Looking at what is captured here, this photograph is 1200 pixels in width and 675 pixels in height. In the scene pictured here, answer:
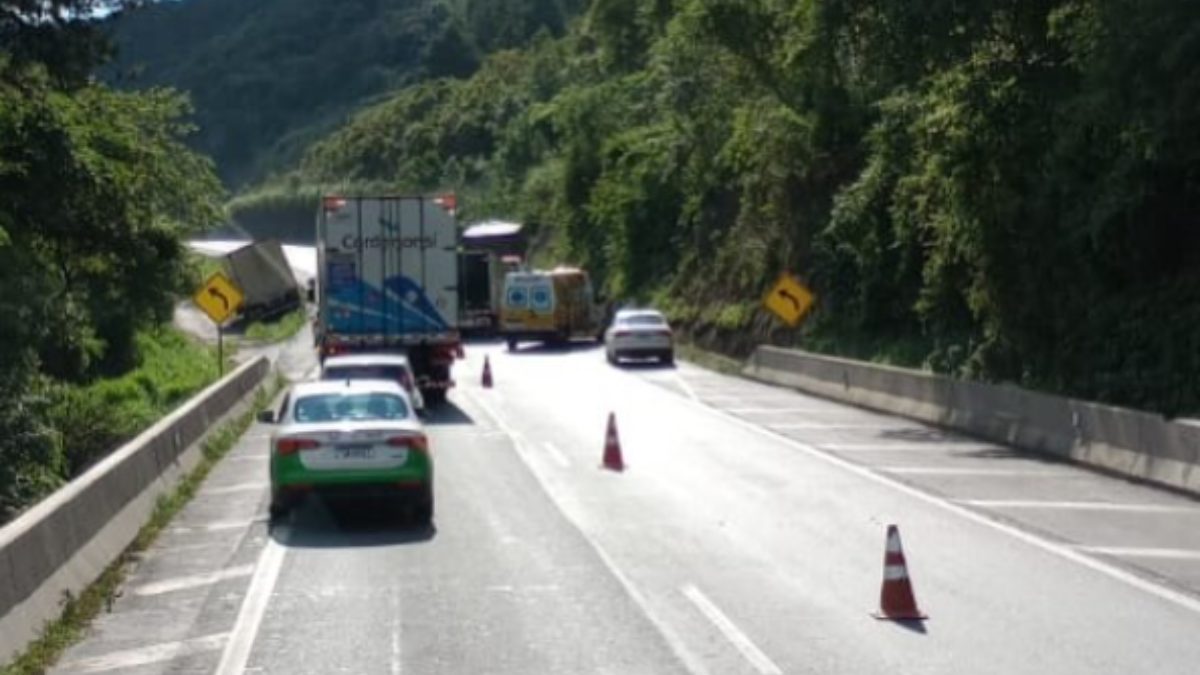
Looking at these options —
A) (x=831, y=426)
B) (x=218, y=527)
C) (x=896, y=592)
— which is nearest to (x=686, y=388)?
(x=831, y=426)

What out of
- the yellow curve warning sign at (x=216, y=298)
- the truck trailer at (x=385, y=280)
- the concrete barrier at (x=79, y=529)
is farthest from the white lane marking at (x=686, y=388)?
the concrete barrier at (x=79, y=529)

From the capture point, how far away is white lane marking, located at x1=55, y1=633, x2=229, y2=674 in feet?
40.2

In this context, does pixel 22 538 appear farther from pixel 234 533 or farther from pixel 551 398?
pixel 551 398

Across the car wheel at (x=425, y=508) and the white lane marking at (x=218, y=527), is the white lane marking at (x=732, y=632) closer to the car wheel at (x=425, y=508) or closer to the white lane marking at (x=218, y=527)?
the car wheel at (x=425, y=508)

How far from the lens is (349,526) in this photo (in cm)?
1992

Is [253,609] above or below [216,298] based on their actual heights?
below

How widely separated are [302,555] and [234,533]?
2048 mm

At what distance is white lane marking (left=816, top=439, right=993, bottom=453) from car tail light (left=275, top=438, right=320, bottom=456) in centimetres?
1067

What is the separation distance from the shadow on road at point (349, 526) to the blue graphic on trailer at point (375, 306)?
15.2 m

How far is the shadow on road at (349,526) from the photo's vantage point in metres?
18.6

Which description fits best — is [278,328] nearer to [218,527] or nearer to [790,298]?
[790,298]

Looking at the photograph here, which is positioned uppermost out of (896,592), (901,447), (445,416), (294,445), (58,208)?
(58,208)

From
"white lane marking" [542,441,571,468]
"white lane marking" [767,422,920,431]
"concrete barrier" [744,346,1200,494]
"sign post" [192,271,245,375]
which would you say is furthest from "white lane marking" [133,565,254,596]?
"sign post" [192,271,245,375]

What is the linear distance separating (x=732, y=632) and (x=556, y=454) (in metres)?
14.6
